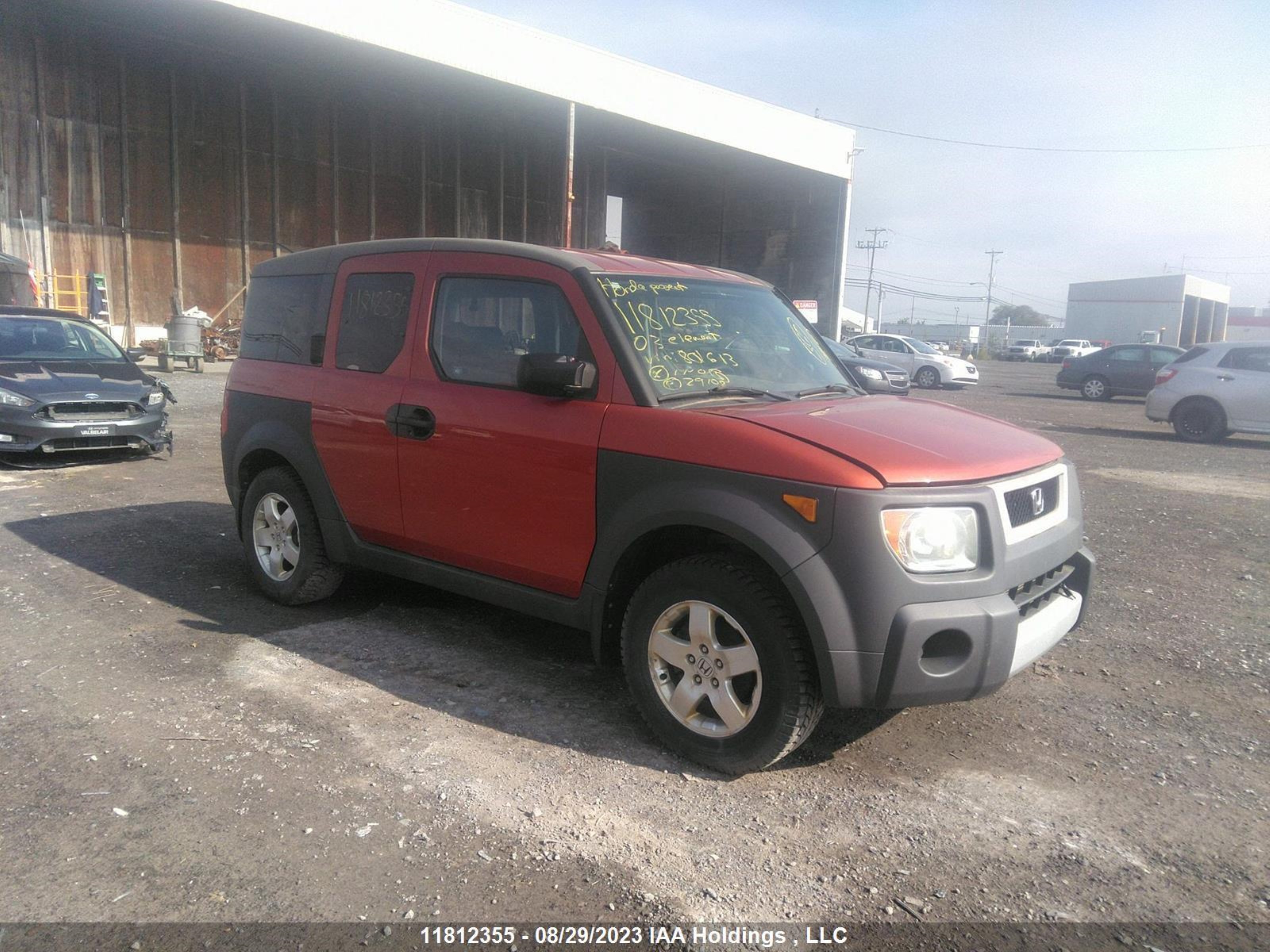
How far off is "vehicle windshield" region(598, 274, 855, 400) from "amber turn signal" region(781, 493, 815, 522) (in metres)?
0.77

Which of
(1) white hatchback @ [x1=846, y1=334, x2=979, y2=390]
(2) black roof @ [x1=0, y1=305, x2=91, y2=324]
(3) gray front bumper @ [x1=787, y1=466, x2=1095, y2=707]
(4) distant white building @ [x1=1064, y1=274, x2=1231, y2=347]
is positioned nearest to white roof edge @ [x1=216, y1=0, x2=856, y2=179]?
(1) white hatchback @ [x1=846, y1=334, x2=979, y2=390]

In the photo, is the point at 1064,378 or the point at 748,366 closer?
the point at 748,366

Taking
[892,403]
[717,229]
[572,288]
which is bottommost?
[892,403]

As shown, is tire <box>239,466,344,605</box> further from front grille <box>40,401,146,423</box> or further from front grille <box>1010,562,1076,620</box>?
front grille <box>40,401,146,423</box>

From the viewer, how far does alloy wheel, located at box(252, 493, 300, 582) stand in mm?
5371

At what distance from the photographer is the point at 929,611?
3.20 m

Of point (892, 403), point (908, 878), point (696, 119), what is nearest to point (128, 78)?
point (696, 119)

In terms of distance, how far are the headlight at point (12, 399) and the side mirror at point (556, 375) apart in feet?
24.5

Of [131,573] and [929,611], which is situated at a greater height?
[929,611]

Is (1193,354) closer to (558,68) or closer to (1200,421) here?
(1200,421)

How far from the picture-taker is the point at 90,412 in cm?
959

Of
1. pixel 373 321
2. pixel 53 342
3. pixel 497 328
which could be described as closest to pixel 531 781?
pixel 497 328

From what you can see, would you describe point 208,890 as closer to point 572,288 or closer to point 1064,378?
point 572,288

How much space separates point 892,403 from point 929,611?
4.52ft
